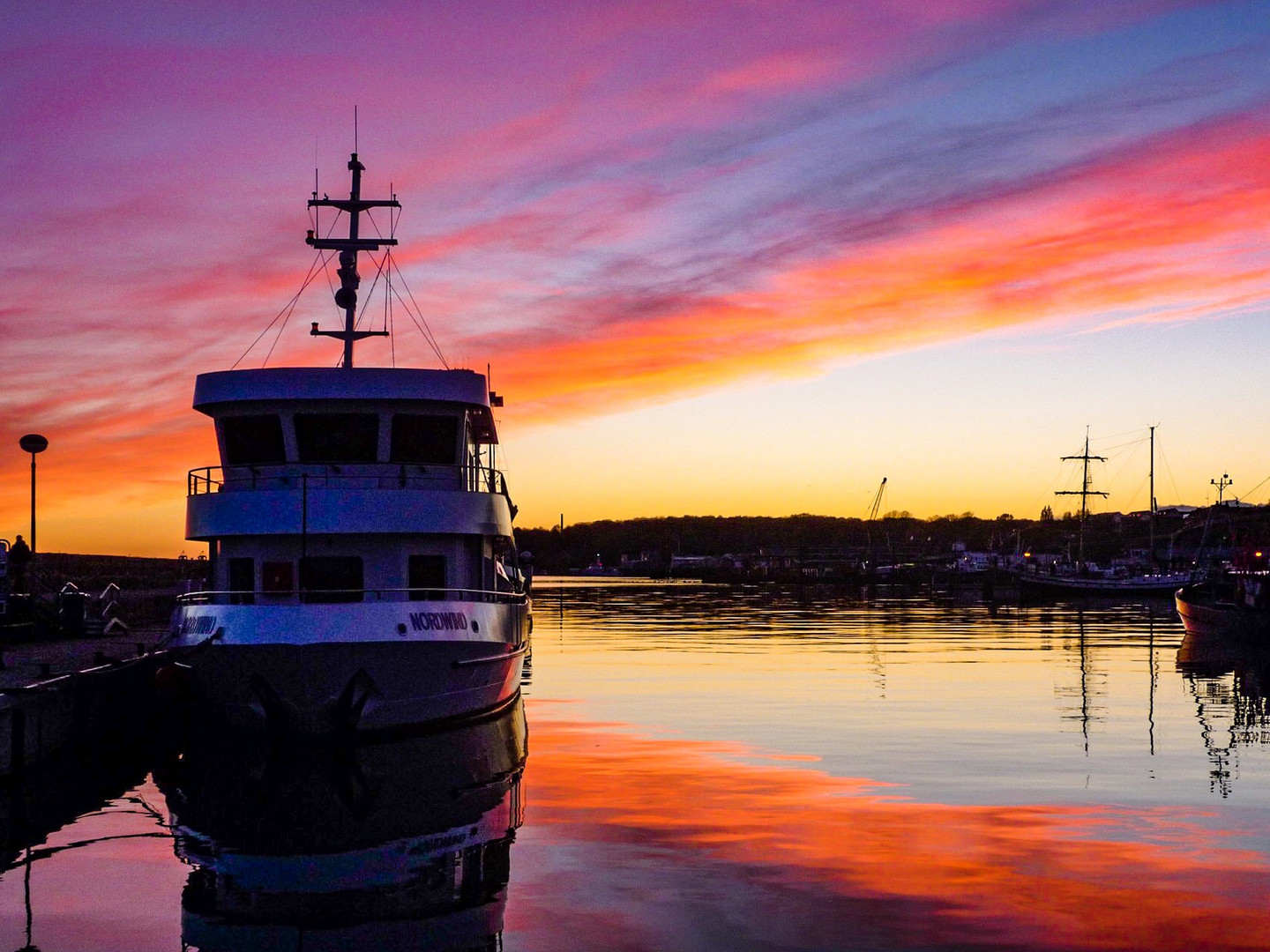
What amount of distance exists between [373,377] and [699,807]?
40.2ft

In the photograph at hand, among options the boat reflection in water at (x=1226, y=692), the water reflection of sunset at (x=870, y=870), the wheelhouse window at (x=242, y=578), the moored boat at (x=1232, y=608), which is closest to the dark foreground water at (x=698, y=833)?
the water reflection of sunset at (x=870, y=870)

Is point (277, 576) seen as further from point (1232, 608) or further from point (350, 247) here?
point (1232, 608)

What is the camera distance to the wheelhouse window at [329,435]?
28578 mm

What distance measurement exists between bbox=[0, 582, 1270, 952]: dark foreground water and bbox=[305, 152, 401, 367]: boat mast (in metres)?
10.3

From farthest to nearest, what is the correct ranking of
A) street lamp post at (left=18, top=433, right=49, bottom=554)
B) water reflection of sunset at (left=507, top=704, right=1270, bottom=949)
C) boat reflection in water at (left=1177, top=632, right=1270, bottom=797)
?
street lamp post at (left=18, top=433, right=49, bottom=554), boat reflection in water at (left=1177, top=632, right=1270, bottom=797), water reflection of sunset at (left=507, top=704, right=1270, bottom=949)

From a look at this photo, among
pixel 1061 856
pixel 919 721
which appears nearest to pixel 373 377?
pixel 919 721

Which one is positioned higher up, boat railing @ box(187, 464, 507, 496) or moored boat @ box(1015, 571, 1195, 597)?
boat railing @ box(187, 464, 507, 496)

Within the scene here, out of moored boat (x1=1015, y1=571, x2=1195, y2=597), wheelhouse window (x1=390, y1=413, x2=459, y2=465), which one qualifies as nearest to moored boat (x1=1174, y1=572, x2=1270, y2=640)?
wheelhouse window (x1=390, y1=413, x2=459, y2=465)

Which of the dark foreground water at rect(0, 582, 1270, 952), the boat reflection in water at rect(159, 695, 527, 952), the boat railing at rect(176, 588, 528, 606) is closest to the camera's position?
the dark foreground water at rect(0, 582, 1270, 952)

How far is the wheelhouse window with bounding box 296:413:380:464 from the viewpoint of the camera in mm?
28578

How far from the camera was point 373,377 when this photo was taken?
2839 centimetres

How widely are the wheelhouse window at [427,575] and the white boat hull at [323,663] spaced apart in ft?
4.40

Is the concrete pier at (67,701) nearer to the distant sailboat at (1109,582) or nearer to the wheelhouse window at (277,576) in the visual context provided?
the wheelhouse window at (277,576)

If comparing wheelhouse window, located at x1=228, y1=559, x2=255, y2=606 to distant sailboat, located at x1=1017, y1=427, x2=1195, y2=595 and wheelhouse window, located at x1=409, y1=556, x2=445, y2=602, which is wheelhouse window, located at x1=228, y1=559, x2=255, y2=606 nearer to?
wheelhouse window, located at x1=409, y1=556, x2=445, y2=602
